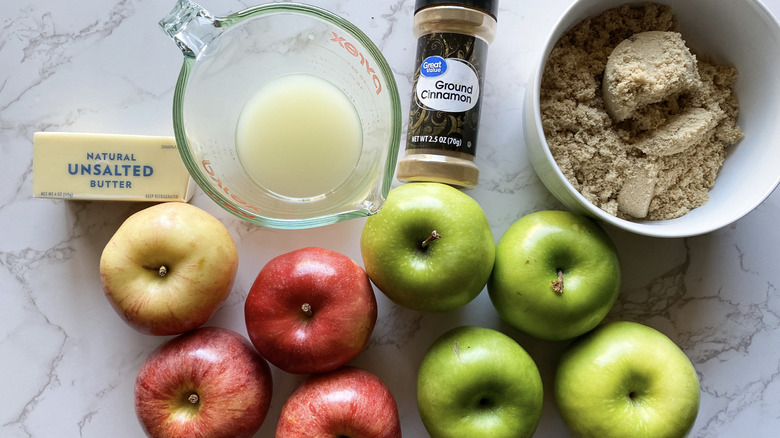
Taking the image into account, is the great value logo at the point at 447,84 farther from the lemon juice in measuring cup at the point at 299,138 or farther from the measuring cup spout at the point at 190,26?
the measuring cup spout at the point at 190,26

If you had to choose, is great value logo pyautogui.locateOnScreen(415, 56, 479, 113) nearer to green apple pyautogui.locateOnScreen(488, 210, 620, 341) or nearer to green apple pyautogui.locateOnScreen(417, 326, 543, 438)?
green apple pyautogui.locateOnScreen(488, 210, 620, 341)

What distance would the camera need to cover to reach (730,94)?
89 centimetres

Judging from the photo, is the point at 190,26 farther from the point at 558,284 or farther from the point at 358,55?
the point at 558,284

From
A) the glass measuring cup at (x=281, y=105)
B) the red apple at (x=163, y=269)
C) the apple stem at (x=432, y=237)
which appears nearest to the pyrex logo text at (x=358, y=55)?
the glass measuring cup at (x=281, y=105)

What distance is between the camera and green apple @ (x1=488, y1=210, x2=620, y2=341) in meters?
0.81

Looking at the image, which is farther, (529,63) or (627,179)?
(529,63)

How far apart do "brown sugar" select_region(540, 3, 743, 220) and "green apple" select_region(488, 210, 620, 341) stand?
0.24 ft

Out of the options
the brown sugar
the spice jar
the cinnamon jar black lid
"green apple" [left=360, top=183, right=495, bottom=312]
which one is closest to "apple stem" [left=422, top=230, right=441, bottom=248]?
"green apple" [left=360, top=183, right=495, bottom=312]

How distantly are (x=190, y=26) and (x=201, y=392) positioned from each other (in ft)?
1.68

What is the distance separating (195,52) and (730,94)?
2.69 feet

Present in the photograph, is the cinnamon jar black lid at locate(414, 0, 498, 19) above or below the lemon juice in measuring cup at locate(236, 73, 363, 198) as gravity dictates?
above

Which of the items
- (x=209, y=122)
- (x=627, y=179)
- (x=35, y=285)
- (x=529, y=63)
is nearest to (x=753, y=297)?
(x=627, y=179)

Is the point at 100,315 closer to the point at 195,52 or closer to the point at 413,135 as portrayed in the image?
the point at 195,52

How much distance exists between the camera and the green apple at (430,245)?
79cm
